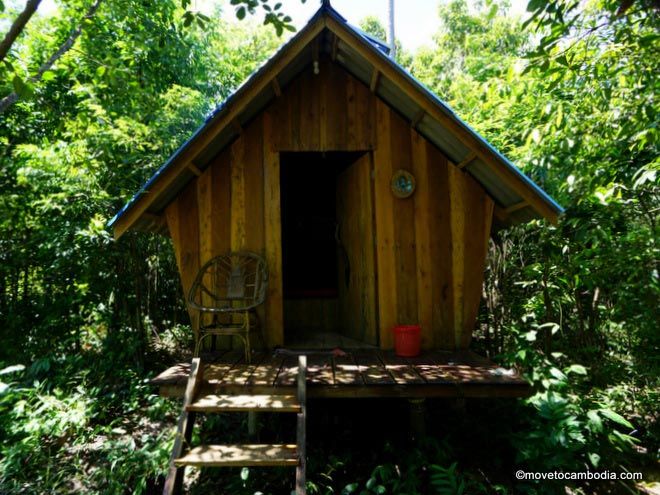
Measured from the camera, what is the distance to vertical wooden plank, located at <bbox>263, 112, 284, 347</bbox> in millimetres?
3820

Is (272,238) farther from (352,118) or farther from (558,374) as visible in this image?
(558,374)

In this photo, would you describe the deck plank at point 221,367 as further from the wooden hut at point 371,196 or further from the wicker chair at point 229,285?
the wooden hut at point 371,196

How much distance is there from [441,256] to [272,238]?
5.50 feet

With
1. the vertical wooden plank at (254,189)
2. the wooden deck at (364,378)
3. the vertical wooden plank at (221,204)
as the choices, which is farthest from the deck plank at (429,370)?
the vertical wooden plank at (221,204)

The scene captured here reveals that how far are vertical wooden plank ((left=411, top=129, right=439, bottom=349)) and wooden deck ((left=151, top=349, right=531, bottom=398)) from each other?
0.43 m

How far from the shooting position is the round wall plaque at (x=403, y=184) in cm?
380

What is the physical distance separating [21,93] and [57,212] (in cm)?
400

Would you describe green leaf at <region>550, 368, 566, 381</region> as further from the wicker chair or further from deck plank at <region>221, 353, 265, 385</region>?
the wicker chair

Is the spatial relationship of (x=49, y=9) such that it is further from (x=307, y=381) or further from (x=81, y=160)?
(x=307, y=381)

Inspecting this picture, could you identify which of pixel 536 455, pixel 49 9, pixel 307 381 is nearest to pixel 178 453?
pixel 307 381

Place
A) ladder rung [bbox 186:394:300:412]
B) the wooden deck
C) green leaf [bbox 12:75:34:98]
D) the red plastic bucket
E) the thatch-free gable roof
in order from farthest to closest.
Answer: the red plastic bucket
the thatch-free gable roof
the wooden deck
ladder rung [bbox 186:394:300:412]
green leaf [bbox 12:75:34:98]

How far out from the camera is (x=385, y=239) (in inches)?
150

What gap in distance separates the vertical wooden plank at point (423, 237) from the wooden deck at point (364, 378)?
16.7 inches

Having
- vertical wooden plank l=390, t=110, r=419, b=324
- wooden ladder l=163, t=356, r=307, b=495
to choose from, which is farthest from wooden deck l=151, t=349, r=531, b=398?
vertical wooden plank l=390, t=110, r=419, b=324
